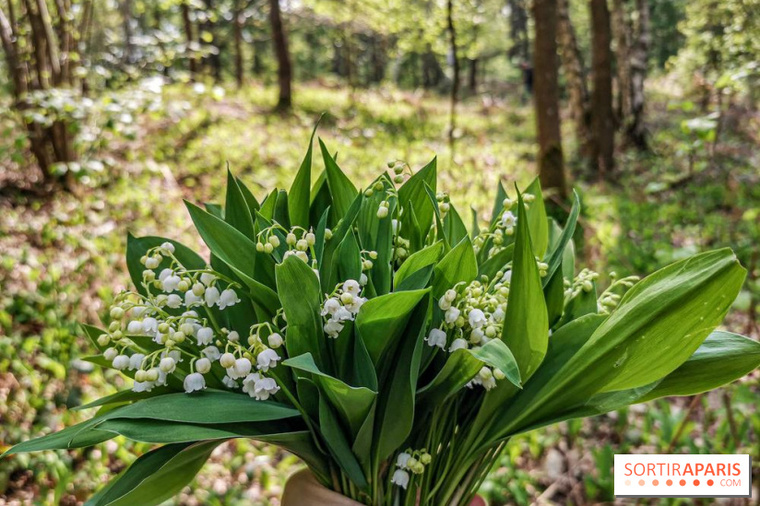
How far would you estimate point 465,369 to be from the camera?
78cm

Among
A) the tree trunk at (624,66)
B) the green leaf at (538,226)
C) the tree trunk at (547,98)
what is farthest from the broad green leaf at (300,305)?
the tree trunk at (624,66)

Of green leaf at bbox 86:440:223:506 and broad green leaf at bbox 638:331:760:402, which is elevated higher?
broad green leaf at bbox 638:331:760:402

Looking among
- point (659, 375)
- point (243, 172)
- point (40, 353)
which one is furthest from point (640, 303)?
point (243, 172)

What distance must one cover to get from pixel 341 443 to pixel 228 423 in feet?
0.50

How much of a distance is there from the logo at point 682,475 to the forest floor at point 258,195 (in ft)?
2.66

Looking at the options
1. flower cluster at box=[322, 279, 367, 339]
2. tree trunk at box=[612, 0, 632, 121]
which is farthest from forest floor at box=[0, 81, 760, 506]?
flower cluster at box=[322, 279, 367, 339]

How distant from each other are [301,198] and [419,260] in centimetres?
27

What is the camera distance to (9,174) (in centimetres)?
499

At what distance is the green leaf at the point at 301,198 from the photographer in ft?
3.25

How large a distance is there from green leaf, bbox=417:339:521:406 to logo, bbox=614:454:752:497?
57 centimetres

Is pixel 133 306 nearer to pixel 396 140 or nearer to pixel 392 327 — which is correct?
pixel 392 327

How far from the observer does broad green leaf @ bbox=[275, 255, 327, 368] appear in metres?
0.75

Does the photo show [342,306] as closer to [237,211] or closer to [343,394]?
[343,394]

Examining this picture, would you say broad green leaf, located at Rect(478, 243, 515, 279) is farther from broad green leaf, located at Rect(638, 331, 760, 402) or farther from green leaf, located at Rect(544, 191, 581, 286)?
broad green leaf, located at Rect(638, 331, 760, 402)
